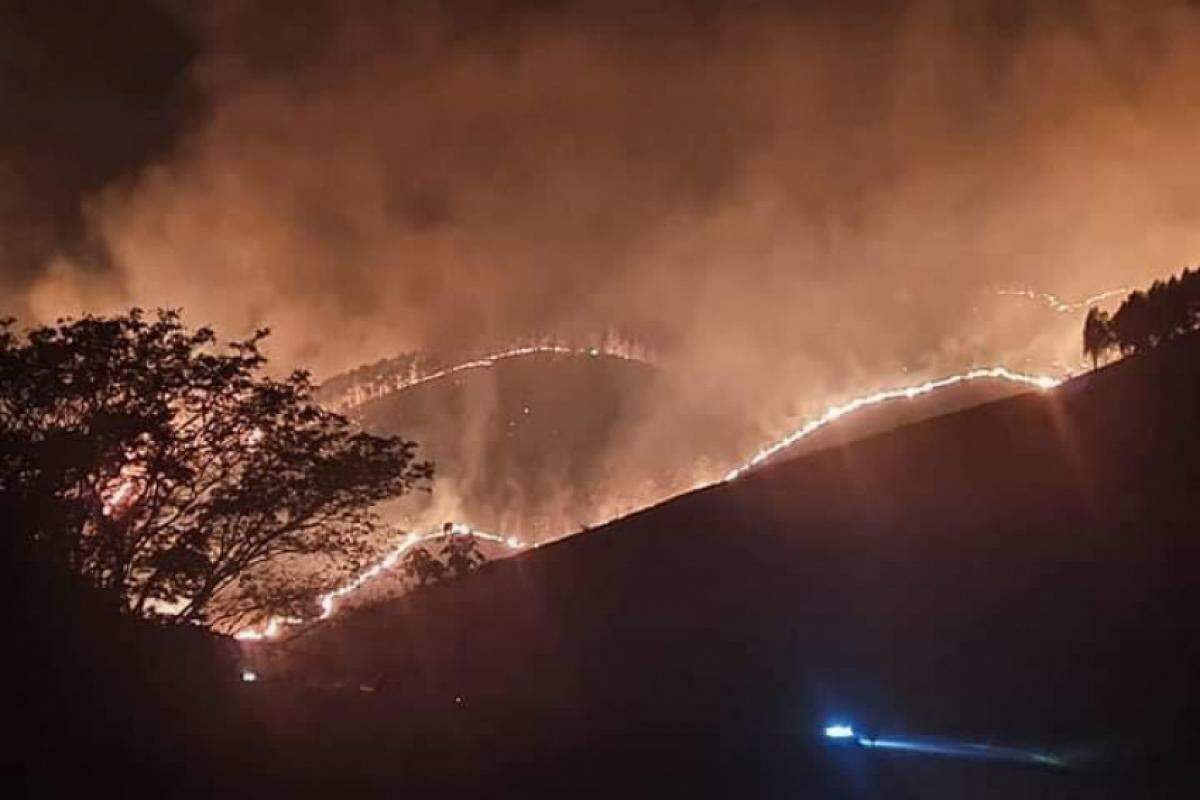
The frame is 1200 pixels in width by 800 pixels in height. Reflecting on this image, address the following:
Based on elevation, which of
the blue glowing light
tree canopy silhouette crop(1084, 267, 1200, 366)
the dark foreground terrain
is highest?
tree canopy silhouette crop(1084, 267, 1200, 366)

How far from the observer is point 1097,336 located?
5809cm

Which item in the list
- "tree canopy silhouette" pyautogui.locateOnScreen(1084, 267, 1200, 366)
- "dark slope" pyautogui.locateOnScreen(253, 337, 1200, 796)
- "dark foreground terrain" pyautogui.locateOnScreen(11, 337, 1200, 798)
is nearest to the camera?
"dark foreground terrain" pyautogui.locateOnScreen(11, 337, 1200, 798)

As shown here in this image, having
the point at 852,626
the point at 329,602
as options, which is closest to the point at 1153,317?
the point at 852,626

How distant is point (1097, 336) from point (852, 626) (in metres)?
30.7

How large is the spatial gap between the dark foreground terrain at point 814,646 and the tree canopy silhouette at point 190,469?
3.37 metres

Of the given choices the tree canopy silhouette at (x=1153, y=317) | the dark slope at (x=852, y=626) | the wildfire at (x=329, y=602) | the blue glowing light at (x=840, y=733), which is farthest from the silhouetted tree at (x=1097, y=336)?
the blue glowing light at (x=840, y=733)

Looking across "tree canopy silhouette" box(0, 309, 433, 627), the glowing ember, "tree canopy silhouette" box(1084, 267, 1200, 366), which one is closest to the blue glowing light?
"tree canopy silhouette" box(0, 309, 433, 627)

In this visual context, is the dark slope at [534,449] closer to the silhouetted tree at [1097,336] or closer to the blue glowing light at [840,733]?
the silhouetted tree at [1097,336]

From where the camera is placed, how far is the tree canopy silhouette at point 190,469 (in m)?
25.0

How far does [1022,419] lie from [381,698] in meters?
30.6

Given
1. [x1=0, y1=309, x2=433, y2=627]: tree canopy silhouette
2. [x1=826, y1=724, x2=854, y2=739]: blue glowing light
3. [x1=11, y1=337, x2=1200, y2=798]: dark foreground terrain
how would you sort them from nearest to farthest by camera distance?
[x1=11, y1=337, x2=1200, y2=798]: dark foreground terrain < [x1=826, y1=724, x2=854, y2=739]: blue glowing light < [x1=0, y1=309, x2=433, y2=627]: tree canopy silhouette

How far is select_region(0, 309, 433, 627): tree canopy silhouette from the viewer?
25000mm

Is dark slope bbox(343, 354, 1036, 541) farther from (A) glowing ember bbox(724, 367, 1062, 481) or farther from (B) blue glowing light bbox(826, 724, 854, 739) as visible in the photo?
(B) blue glowing light bbox(826, 724, 854, 739)

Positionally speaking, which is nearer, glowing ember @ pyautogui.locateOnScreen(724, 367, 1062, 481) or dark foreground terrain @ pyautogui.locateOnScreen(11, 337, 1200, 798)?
dark foreground terrain @ pyautogui.locateOnScreen(11, 337, 1200, 798)
